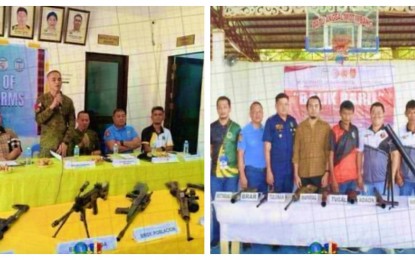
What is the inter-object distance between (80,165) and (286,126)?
112cm

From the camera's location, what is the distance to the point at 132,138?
3.26m

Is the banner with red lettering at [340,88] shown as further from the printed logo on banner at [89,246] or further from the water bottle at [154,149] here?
the printed logo on banner at [89,246]

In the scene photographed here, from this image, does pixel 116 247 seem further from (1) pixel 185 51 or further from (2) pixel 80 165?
(1) pixel 185 51

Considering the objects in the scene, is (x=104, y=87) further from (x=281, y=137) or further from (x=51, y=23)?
(x=281, y=137)

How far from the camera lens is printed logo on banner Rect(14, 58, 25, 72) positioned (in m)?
3.13

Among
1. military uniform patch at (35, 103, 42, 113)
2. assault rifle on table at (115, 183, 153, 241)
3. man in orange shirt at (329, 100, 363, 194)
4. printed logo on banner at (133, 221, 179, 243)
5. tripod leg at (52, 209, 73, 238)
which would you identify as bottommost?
printed logo on banner at (133, 221, 179, 243)

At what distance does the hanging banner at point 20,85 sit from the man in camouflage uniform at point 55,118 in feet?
0.15

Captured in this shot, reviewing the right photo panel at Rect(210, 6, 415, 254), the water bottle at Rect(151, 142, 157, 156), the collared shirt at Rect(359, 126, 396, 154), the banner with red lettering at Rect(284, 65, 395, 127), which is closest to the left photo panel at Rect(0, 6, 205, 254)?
the water bottle at Rect(151, 142, 157, 156)

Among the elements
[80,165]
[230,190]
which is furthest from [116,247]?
[230,190]

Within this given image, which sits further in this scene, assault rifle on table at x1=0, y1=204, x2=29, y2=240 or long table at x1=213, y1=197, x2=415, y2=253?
long table at x1=213, y1=197, x2=415, y2=253

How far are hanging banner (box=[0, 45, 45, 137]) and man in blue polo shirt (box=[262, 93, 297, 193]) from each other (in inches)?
48.9

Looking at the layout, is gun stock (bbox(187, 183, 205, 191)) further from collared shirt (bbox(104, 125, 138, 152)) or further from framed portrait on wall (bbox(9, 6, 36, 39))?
framed portrait on wall (bbox(9, 6, 36, 39))

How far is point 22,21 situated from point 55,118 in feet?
1.74

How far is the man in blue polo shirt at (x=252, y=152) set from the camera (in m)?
3.27
